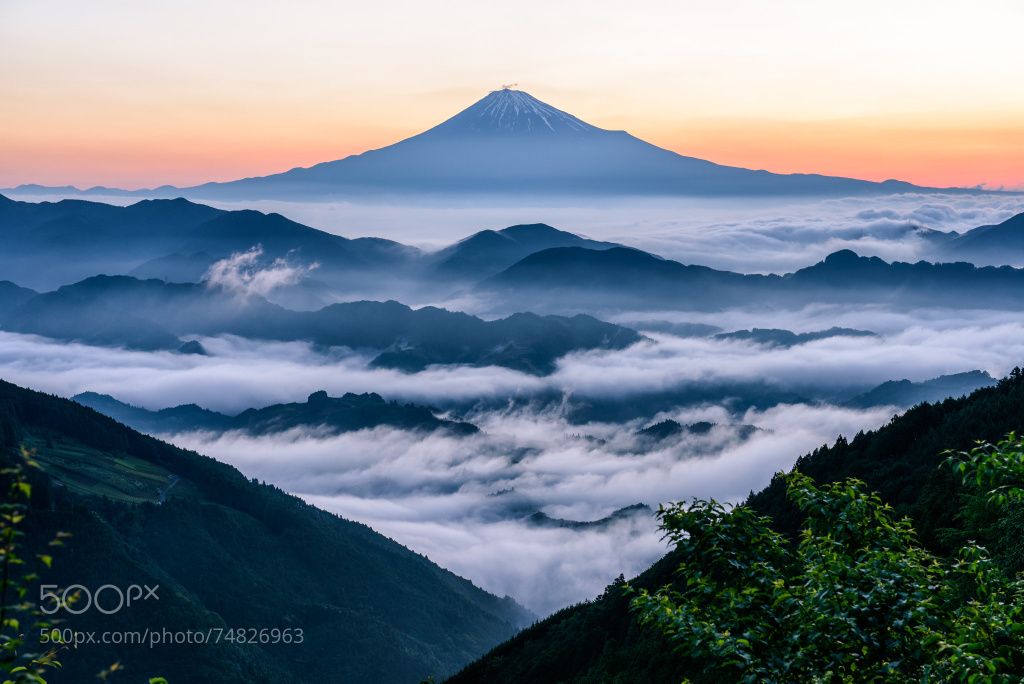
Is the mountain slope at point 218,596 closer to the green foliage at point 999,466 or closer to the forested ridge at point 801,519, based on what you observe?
the forested ridge at point 801,519

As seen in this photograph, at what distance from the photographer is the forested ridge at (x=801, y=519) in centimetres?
4841

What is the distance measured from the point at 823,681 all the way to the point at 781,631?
1.66 m

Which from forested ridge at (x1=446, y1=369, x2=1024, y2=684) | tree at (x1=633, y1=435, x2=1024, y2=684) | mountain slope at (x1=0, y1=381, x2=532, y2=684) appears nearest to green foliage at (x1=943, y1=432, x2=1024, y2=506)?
tree at (x1=633, y1=435, x2=1024, y2=684)

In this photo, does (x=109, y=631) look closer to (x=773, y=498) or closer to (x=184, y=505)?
(x=184, y=505)

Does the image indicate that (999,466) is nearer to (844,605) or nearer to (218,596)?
(844,605)

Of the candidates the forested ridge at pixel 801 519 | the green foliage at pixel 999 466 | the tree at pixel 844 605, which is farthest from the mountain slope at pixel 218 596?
the green foliage at pixel 999 466

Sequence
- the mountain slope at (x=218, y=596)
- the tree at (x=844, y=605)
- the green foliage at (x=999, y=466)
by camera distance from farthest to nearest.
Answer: the mountain slope at (x=218, y=596) → the green foliage at (x=999, y=466) → the tree at (x=844, y=605)

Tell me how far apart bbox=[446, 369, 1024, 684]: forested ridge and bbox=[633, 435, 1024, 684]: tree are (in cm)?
2759

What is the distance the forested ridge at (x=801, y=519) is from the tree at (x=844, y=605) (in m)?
27.6

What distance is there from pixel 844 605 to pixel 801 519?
67.2 meters

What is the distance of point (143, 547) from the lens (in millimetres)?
172500

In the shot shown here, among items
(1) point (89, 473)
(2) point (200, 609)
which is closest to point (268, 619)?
(2) point (200, 609)

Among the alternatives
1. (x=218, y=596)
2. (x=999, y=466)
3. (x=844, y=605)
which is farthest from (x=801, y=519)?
(x=218, y=596)

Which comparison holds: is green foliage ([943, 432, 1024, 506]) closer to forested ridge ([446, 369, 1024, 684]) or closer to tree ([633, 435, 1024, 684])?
tree ([633, 435, 1024, 684])
